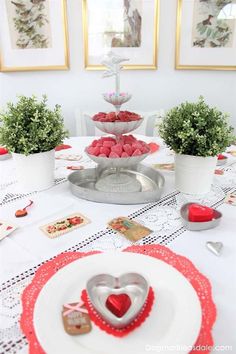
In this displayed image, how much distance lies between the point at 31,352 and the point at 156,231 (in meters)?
0.48

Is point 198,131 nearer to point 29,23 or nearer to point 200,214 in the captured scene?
point 200,214

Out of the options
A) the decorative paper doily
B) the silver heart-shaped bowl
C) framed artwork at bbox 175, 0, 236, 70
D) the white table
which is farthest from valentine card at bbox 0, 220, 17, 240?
framed artwork at bbox 175, 0, 236, 70

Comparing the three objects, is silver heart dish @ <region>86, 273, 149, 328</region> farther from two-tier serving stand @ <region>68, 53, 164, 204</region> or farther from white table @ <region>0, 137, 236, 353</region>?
two-tier serving stand @ <region>68, 53, 164, 204</region>

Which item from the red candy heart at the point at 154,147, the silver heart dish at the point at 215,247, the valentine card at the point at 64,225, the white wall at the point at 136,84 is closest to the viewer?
the silver heart dish at the point at 215,247

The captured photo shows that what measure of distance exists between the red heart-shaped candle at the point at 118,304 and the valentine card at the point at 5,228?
0.43 metres

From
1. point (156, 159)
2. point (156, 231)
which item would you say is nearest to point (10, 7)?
point (156, 159)

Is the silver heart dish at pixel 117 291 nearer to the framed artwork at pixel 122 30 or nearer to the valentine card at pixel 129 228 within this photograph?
the valentine card at pixel 129 228

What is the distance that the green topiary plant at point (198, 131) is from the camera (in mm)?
1040

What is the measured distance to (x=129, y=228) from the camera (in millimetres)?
910

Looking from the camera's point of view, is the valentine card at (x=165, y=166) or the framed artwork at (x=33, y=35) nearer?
the valentine card at (x=165, y=166)

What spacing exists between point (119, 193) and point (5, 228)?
38cm

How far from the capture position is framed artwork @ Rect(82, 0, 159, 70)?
8.00 ft

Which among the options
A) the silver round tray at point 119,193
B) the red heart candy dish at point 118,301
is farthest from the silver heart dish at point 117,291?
the silver round tray at point 119,193

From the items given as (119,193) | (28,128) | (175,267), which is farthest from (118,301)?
(28,128)
